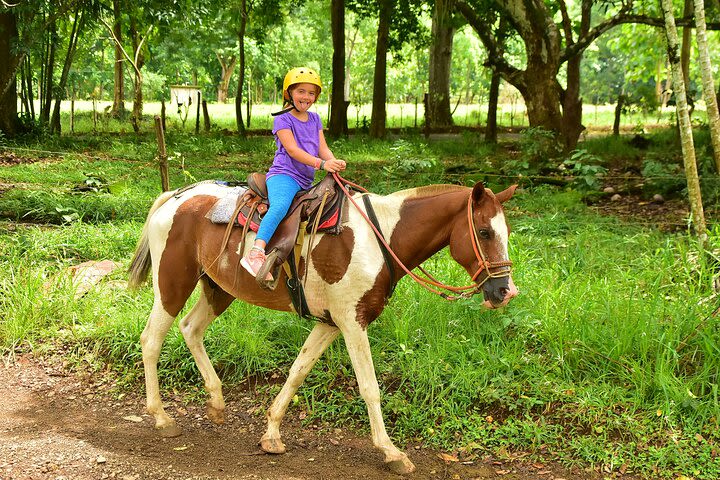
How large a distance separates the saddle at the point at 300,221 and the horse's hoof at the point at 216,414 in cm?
121

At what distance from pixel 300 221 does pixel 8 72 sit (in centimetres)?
1500

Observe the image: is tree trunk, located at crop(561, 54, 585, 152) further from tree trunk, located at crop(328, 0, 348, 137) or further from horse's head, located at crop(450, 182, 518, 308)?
horse's head, located at crop(450, 182, 518, 308)

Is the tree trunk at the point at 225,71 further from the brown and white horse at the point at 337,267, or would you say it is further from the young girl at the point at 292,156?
the young girl at the point at 292,156

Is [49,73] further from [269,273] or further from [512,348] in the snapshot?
[512,348]

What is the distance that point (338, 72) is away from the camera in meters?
18.1

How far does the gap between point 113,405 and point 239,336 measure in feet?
3.57

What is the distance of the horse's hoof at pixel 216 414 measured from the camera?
4691 millimetres

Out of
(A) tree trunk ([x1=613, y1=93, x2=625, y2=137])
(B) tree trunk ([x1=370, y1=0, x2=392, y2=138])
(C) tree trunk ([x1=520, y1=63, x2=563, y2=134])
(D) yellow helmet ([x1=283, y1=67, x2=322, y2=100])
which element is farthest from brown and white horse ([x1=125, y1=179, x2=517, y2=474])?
(A) tree trunk ([x1=613, y1=93, x2=625, y2=137])

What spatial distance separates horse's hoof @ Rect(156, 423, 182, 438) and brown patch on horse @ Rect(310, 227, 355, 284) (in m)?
Answer: 1.63

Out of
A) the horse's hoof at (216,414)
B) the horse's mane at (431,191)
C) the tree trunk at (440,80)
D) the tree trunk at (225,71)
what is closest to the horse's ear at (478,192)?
the horse's mane at (431,191)

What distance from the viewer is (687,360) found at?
476 cm

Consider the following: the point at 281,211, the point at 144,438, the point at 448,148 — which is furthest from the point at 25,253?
the point at 448,148

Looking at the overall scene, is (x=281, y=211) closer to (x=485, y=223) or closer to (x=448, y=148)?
(x=485, y=223)

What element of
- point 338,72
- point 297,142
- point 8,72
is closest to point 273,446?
point 297,142
